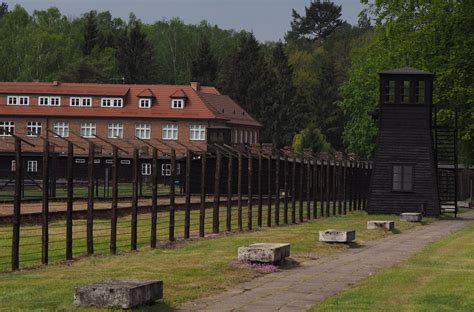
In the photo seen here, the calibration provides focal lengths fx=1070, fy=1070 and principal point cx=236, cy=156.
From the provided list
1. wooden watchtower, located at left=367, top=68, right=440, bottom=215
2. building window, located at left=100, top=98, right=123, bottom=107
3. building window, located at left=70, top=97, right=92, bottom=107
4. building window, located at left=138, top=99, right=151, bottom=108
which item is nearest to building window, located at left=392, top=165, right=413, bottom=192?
wooden watchtower, located at left=367, top=68, right=440, bottom=215

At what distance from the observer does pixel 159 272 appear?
1766 cm

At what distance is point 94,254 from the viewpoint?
22281 mm

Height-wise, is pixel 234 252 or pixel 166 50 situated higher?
pixel 166 50

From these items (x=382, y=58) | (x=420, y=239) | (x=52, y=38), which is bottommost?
(x=420, y=239)

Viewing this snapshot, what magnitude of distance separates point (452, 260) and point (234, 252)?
15.0 feet

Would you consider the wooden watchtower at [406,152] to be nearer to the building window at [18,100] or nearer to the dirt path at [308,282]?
the dirt path at [308,282]

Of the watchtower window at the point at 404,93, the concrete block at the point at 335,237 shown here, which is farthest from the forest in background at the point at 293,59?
the concrete block at the point at 335,237

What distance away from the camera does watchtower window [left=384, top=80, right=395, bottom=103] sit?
4944 centimetres

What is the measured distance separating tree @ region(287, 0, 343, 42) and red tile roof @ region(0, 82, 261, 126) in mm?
62664

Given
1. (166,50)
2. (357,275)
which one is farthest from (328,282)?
(166,50)

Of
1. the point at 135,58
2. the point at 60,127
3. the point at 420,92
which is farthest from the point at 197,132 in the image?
the point at 420,92

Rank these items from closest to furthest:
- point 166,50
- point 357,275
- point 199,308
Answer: point 199,308 → point 357,275 → point 166,50

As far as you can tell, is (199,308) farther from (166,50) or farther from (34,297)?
(166,50)

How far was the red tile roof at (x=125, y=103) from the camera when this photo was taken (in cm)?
11050
